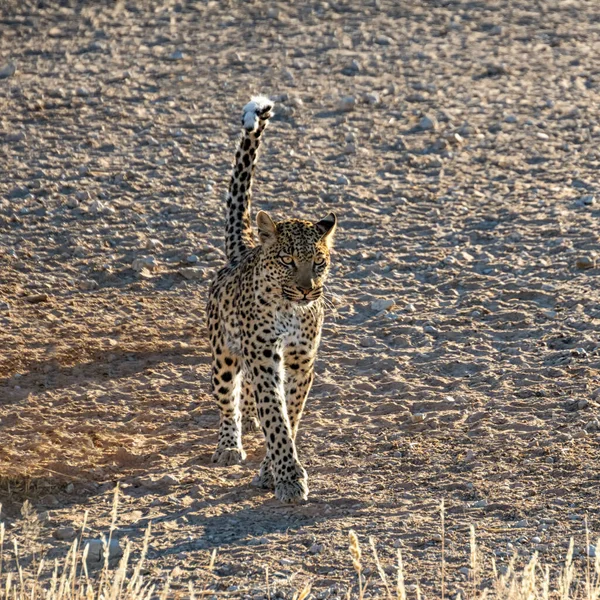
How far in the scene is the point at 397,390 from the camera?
984 cm

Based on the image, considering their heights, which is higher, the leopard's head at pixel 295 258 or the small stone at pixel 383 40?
the small stone at pixel 383 40

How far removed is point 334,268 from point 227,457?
3.35 meters

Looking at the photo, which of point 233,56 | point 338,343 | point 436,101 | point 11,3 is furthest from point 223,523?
point 11,3

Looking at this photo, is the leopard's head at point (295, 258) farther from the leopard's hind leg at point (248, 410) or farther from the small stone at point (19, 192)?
the small stone at point (19, 192)

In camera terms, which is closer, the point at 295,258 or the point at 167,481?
the point at 295,258

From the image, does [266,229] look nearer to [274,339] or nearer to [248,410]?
[274,339]

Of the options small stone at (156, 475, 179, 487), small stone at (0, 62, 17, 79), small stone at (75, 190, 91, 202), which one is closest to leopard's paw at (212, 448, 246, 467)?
small stone at (156, 475, 179, 487)

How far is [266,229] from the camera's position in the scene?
8.44 meters

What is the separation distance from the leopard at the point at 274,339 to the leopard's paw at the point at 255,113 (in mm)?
855

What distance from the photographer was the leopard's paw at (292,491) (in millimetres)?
8102

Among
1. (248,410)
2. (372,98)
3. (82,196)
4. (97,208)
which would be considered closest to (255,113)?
(248,410)

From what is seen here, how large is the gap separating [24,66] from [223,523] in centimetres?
906

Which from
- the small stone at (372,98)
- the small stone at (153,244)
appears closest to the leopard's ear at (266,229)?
the small stone at (153,244)

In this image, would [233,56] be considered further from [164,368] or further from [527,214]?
[164,368]
